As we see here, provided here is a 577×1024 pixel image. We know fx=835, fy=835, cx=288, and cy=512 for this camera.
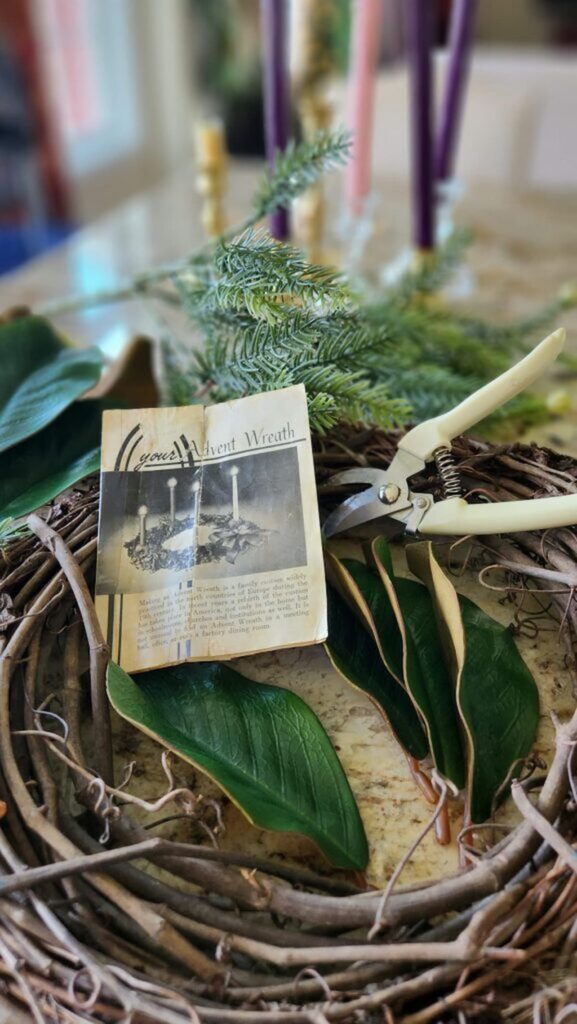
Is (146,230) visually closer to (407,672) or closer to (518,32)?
(407,672)

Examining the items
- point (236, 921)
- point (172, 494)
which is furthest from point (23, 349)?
point (236, 921)

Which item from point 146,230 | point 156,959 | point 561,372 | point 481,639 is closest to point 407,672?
point 481,639

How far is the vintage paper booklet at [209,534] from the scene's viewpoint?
1.48ft

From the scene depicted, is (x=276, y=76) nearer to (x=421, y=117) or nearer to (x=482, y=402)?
(x=421, y=117)

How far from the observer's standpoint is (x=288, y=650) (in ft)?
1.60

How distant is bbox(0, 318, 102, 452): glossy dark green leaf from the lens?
567mm

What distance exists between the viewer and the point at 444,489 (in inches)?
19.0

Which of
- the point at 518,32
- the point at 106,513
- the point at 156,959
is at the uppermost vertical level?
the point at 518,32

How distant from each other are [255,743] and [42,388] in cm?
33

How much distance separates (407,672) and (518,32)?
177 inches

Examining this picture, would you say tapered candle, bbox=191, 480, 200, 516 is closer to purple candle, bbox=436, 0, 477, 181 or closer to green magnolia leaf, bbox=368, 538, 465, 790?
green magnolia leaf, bbox=368, 538, 465, 790

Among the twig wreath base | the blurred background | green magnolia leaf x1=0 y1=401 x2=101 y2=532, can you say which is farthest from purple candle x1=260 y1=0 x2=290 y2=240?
the blurred background

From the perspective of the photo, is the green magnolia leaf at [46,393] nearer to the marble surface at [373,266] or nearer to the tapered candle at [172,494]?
the tapered candle at [172,494]

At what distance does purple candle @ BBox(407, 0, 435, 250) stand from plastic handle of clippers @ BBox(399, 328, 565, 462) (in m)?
0.48
